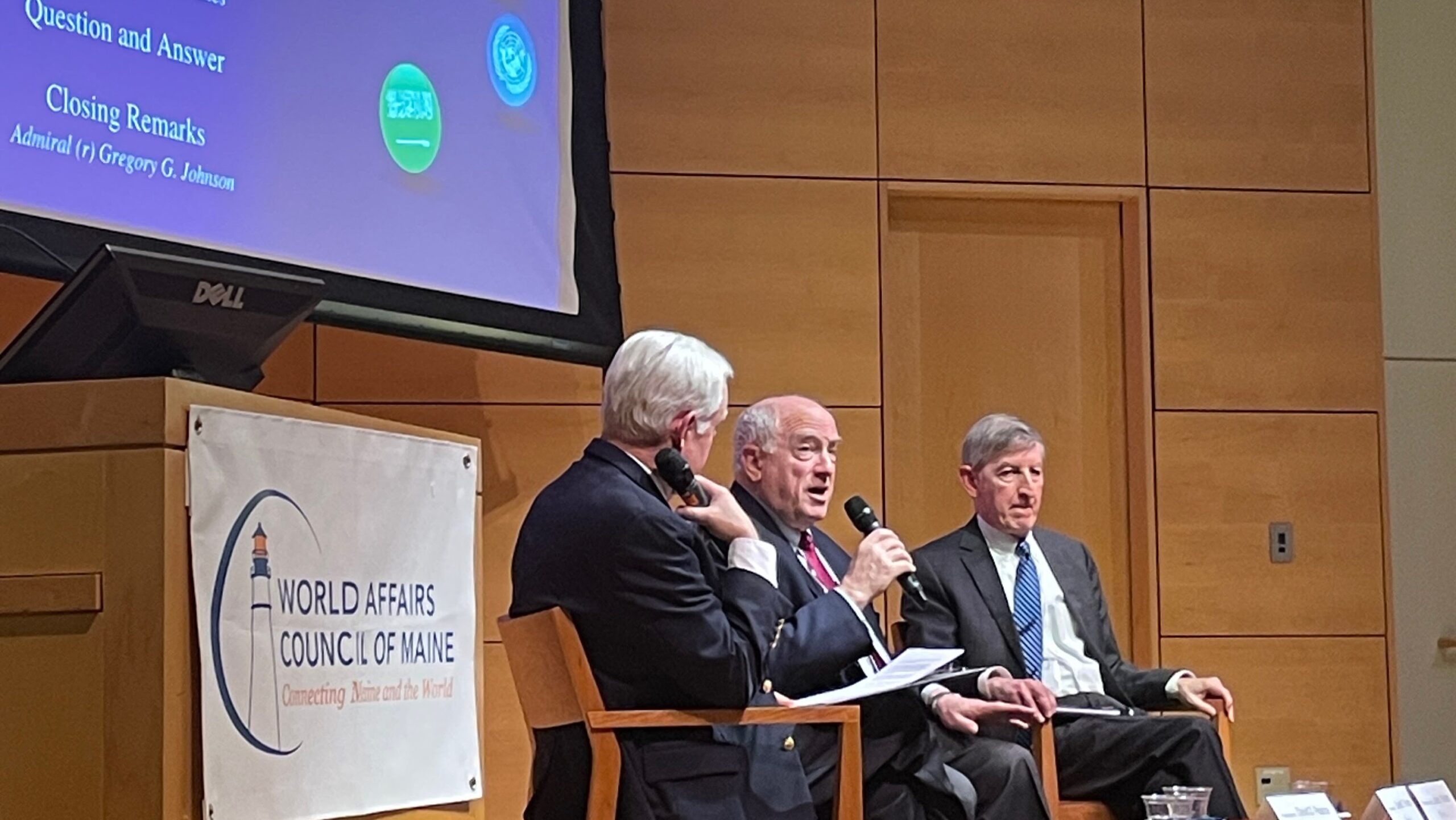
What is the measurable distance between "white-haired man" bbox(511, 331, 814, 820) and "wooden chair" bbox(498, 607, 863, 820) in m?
0.03

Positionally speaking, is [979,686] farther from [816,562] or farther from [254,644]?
[254,644]

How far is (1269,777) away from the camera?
5.07 metres

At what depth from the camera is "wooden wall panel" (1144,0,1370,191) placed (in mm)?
5219

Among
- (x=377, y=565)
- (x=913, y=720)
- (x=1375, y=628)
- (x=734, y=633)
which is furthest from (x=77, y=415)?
(x=1375, y=628)

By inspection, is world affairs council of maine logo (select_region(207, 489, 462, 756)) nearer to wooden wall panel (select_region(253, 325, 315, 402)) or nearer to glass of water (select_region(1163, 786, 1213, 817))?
glass of water (select_region(1163, 786, 1213, 817))

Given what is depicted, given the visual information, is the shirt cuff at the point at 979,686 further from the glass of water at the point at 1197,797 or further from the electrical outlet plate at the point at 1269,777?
the electrical outlet plate at the point at 1269,777

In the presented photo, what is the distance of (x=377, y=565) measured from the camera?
198 cm

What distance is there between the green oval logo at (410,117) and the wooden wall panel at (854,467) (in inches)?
53.1

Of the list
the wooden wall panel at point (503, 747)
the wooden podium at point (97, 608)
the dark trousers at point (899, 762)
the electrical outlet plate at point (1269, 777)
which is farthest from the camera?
the electrical outlet plate at point (1269, 777)

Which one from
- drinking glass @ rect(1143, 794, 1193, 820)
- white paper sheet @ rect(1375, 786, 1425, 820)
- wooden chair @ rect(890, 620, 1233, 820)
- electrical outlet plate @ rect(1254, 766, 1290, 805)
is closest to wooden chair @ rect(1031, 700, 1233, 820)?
wooden chair @ rect(890, 620, 1233, 820)

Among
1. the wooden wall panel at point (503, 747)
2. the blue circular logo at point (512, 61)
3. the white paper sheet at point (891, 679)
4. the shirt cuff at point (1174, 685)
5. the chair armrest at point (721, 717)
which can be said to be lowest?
the wooden wall panel at point (503, 747)

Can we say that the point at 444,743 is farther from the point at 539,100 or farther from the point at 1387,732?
the point at 1387,732

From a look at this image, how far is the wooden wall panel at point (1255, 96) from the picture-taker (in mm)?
5219

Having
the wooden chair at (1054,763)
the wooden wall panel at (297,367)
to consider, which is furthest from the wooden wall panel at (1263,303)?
the wooden wall panel at (297,367)
